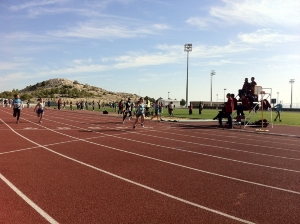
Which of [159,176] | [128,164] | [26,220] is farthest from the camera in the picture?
[128,164]

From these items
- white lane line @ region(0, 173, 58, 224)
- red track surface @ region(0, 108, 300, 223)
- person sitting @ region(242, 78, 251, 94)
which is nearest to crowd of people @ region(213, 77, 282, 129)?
person sitting @ region(242, 78, 251, 94)

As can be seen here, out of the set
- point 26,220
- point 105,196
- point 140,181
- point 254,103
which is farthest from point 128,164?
point 254,103

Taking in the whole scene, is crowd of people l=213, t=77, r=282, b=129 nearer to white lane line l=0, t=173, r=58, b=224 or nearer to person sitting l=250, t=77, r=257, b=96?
person sitting l=250, t=77, r=257, b=96

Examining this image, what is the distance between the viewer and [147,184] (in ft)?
23.2

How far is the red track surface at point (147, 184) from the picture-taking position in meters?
5.29

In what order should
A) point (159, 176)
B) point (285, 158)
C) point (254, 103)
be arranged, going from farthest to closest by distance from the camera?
point (254, 103) → point (285, 158) → point (159, 176)

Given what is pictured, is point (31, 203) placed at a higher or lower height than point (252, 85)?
lower

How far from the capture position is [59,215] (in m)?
5.21

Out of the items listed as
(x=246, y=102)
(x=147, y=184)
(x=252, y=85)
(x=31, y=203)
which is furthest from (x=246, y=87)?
(x=31, y=203)

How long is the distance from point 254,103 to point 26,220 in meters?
20.2

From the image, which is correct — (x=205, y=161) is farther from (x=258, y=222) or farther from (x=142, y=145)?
(x=258, y=222)

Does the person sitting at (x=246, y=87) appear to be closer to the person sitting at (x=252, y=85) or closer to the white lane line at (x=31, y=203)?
the person sitting at (x=252, y=85)

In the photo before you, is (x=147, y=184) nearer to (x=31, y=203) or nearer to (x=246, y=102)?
(x=31, y=203)

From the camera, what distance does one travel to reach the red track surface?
5289 mm
